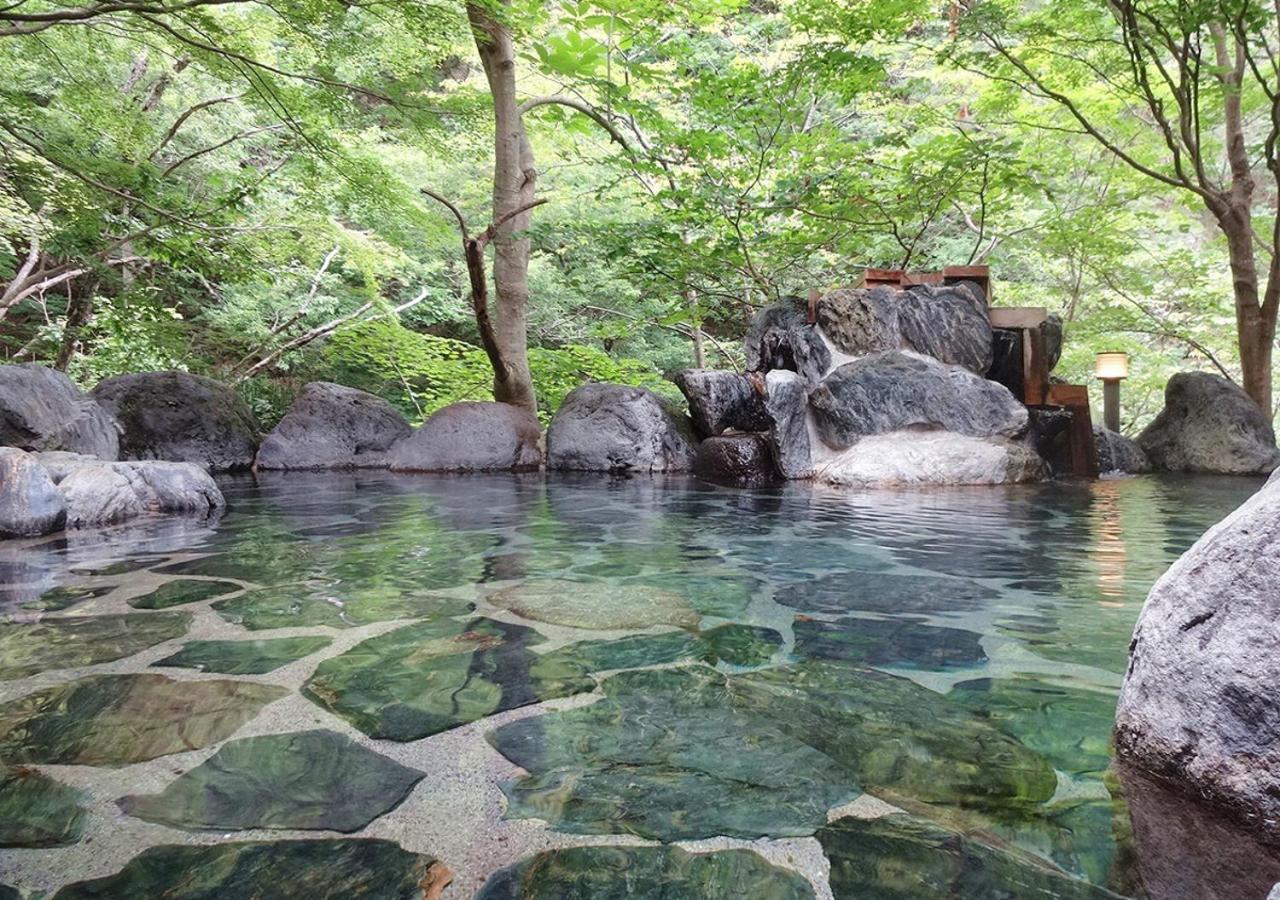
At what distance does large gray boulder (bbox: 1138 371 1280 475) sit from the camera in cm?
827

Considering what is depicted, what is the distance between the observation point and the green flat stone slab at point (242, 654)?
204 centimetres

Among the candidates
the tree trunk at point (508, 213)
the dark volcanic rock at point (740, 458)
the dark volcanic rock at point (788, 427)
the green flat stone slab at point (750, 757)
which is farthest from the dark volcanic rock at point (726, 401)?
the green flat stone slab at point (750, 757)

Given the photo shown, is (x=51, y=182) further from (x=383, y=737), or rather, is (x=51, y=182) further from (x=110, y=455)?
(x=383, y=737)

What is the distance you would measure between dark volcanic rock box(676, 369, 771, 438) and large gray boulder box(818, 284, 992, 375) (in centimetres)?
127

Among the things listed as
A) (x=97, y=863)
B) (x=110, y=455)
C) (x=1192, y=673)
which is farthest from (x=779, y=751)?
(x=110, y=455)

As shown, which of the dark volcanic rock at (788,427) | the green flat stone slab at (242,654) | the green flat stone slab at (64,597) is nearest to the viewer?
the green flat stone slab at (242,654)

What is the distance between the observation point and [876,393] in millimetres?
7727

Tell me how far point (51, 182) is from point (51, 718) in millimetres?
6021

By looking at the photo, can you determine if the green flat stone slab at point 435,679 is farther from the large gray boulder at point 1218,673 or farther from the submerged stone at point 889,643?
the large gray boulder at point 1218,673

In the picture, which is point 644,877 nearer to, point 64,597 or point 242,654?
point 242,654

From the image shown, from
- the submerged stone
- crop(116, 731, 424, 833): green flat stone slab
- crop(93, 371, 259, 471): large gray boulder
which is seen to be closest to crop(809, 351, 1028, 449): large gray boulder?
the submerged stone

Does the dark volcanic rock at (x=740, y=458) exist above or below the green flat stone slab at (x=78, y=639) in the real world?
above

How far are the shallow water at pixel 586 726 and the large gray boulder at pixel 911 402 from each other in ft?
13.6

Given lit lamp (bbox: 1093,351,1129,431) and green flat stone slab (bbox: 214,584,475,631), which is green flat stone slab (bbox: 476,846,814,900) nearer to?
green flat stone slab (bbox: 214,584,475,631)
